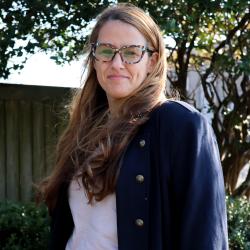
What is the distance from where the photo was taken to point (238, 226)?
460cm

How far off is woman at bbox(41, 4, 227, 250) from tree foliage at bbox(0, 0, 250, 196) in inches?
88.9

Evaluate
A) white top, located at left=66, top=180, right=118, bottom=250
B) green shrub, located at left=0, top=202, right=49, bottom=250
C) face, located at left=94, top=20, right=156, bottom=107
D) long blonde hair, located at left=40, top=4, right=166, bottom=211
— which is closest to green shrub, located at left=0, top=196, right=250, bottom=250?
green shrub, located at left=0, top=202, right=49, bottom=250

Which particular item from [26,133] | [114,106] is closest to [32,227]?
[26,133]

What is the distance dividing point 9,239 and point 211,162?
3.04 meters

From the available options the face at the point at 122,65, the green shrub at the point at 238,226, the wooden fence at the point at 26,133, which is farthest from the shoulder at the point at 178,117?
the wooden fence at the point at 26,133

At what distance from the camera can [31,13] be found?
449 centimetres

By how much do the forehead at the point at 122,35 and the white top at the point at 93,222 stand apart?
0.54 m

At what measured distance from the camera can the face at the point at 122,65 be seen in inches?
76.4

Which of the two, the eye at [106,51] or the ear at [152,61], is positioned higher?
the eye at [106,51]

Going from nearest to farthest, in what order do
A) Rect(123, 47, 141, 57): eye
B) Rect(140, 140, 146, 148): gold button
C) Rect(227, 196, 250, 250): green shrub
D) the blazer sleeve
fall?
the blazer sleeve < Rect(140, 140, 146, 148): gold button < Rect(123, 47, 141, 57): eye < Rect(227, 196, 250, 250): green shrub

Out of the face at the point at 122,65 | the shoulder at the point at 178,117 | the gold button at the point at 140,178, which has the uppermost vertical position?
the face at the point at 122,65

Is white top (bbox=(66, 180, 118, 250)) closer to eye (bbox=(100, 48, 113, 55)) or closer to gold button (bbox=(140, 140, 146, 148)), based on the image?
gold button (bbox=(140, 140, 146, 148))

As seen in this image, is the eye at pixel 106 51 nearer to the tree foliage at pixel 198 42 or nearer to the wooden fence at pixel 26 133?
the tree foliage at pixel 198 42

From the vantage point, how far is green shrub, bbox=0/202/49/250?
435 centimetres
